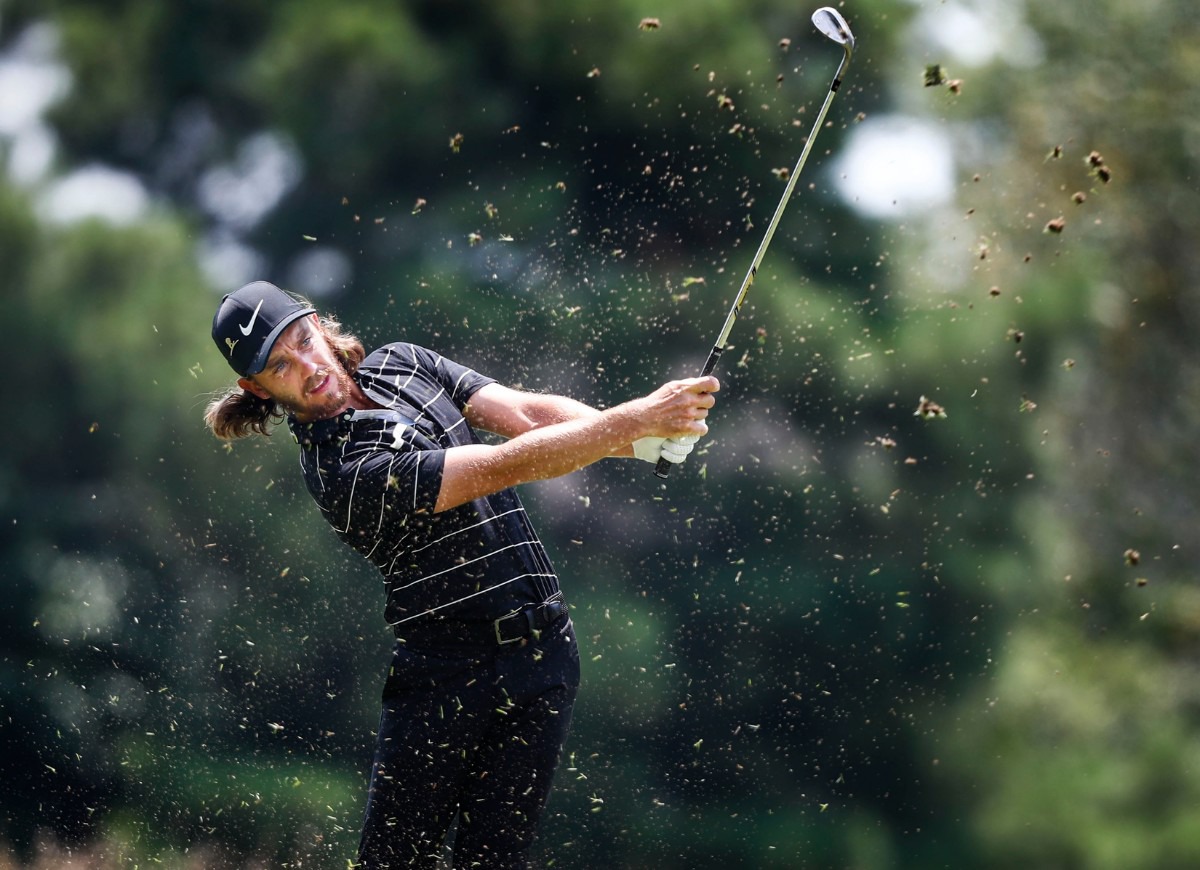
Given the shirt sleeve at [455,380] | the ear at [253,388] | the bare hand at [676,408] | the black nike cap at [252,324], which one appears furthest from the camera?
the shirt sleeve at [455,380]

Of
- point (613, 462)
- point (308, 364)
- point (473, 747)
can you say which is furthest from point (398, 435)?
point (613, 462)

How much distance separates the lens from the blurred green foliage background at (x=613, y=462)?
5852 millimetres

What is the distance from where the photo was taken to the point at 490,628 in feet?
9.61

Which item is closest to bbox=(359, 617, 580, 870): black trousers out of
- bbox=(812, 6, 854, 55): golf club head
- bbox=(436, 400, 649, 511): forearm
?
bbox=(436, 400, 649, 511): forearm

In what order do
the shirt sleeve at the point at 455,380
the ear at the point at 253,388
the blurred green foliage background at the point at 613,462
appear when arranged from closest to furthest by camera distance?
the ear at the point at 253,388
the shirt sleeve at the point at 455,380
the blurred green foliage background at the point at 613,462

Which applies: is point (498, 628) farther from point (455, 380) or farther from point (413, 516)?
point (455, 380)

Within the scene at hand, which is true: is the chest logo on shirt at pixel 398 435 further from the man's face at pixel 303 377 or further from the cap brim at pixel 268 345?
the cap brim at pixel 268 345

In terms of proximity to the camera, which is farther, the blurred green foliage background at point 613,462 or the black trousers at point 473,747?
the blurred green foliage background at point 613,462

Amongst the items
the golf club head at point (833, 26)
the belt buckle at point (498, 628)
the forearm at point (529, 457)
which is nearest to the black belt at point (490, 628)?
the belt buckle at point (498, 628)

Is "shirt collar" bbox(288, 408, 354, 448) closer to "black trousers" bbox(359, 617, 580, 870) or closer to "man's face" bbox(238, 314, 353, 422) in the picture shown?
"man's face" bbox(238, 314, 353, 422)

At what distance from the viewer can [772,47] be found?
648 cm

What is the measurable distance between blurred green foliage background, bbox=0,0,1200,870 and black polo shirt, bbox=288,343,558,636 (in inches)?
105

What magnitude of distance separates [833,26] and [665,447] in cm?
96

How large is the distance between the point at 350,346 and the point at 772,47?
3.89m
